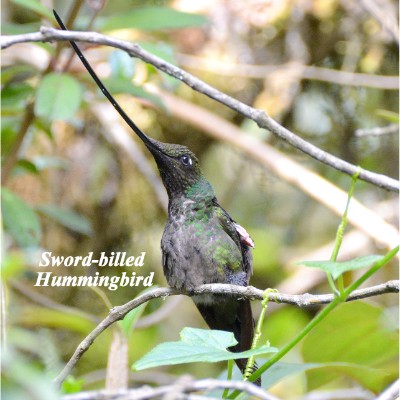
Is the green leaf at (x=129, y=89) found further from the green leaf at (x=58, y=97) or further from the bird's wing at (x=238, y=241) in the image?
the bird's wing at (x=238, y=241)

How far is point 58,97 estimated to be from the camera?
241 cm

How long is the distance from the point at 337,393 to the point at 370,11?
5.98ft

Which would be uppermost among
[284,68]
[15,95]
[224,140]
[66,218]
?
[284,68]

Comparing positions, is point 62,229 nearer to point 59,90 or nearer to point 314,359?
point 59,90

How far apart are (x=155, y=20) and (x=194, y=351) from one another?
2.00 metres

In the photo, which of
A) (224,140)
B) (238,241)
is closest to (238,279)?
(238,241)

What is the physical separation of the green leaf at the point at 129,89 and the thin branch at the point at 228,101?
3.65 feet

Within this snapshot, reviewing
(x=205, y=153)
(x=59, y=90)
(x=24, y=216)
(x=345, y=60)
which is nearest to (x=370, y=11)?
(x=345, y=60)

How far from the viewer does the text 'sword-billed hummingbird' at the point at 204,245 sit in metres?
2.00

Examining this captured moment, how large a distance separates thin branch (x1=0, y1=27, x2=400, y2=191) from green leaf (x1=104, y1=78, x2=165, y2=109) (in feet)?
3.65

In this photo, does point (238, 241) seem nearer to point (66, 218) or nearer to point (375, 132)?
point (375, 132)

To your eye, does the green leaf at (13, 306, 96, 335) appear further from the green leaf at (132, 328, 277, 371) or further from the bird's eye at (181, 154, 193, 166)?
the green leaf at (132, 328, 277, 371)

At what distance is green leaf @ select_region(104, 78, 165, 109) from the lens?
104 inches

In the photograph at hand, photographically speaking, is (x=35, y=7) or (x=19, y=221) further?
(x=19, y=221)
